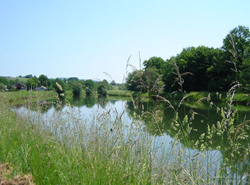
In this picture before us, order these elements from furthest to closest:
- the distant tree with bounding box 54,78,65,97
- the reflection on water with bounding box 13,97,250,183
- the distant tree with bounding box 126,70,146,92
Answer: the distant tree with bounding box 54,78,65,97 < the distant tree with bounding box 126,70,146,92 < the reflection on water with bounding box 13,97,250,183

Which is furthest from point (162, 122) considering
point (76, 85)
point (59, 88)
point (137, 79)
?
point (59, 88)

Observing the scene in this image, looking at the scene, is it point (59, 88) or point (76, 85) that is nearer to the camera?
point (59, 88)

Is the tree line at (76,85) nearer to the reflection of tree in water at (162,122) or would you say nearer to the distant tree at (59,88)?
the distant tree at (59,88)

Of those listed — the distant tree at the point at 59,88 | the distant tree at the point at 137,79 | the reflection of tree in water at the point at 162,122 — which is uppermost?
the distant tree at the point at 137,79

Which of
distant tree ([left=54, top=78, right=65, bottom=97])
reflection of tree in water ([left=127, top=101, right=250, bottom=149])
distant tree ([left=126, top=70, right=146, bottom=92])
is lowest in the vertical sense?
reflection of tree in water ([left=127, top=101, right=250, bottom=149])

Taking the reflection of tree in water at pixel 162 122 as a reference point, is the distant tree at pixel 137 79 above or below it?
above

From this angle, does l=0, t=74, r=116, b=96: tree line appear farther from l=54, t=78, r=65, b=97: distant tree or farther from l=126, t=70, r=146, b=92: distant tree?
l=126, t=70, r=146, b=92: distant tree

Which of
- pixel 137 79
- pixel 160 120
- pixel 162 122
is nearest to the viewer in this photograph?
pixel 160 120

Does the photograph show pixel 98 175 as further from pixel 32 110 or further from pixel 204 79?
pixel 204 79

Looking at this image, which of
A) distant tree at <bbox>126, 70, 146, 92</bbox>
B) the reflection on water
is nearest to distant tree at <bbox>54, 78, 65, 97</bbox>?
the reflection on water

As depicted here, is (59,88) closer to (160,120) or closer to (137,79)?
(137,79)

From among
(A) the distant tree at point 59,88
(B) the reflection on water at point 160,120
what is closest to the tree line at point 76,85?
(A) the distant tree at point 59,88

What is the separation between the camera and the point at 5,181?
271 cm

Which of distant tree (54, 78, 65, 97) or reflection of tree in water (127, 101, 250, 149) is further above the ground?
distant tree (54, 78, 65, 97)
